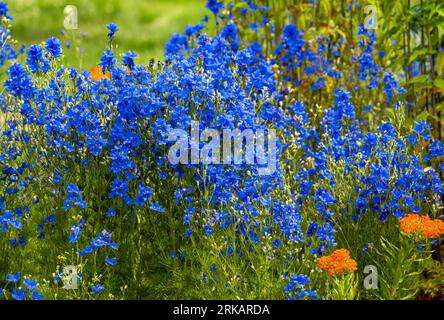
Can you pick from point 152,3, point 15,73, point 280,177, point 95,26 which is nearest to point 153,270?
point 280,177

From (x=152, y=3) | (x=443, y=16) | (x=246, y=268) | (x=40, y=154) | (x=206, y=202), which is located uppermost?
(x=152, y=3)

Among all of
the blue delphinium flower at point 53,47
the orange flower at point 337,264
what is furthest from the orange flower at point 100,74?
the orange flower at point 337,264

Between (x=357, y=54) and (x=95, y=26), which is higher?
(x=95, y=26)

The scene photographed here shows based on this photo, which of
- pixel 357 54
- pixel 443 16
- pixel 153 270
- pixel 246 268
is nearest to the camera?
pixel 246 268

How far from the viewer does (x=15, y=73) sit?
170 inches

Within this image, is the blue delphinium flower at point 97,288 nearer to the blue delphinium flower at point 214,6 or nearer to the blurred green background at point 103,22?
the blue delphinium flower at point 214,6

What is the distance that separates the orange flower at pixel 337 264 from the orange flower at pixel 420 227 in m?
0.37

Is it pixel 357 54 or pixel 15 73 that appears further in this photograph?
pixel 357 54

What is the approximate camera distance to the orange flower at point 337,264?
3871 mm

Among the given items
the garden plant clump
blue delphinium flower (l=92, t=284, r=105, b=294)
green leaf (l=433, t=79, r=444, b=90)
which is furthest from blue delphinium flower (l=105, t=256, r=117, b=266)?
green leaf (l=433, t=79, r=444, b=90)

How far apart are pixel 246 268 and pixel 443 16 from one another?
2.40 meters

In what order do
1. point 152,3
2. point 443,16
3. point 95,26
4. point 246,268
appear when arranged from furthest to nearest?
point 152,3 < point 95,26 < point 443,16 < point 246,268

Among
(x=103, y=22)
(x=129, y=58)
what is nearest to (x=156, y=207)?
(x=129, y=58)

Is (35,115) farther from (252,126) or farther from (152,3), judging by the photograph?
(152,3)
